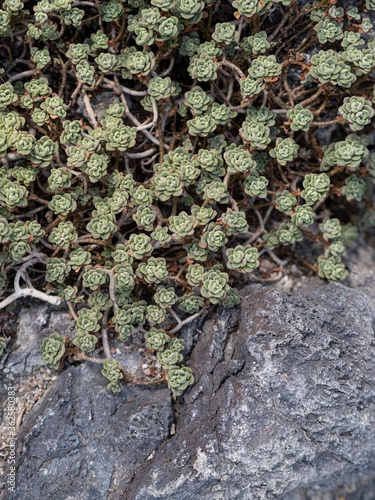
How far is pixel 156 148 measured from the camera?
3482mm

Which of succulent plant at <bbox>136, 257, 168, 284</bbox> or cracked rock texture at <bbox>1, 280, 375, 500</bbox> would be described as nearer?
cracked rock texture at <bbox>1, 280, 375, 500</bbox>

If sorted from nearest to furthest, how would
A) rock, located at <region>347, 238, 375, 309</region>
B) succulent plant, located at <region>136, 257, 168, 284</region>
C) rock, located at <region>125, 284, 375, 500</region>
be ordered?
rock, located at <region>125, 284, 375, 500</region>
succulent plant, located at <region>136, 257, 168, 284</region>
rock, located at <region>347, 238, 375, 309</region>

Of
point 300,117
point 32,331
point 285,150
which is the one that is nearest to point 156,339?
point 32,331

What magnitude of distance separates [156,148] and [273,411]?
2.06 meters

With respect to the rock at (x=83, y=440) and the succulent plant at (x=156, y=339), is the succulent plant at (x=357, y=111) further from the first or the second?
the rock at (x=83, y=440)

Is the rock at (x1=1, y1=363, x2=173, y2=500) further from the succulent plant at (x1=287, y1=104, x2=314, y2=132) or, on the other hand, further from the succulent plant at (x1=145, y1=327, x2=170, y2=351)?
the succulent plant at (x1=287, y1=104, x2=314, y2=132)

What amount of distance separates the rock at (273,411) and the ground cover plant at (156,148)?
233mm

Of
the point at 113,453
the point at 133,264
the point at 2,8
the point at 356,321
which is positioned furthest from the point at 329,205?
the point at 2,8

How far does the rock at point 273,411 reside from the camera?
2773mm

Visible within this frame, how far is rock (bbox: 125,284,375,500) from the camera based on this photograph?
109 inches

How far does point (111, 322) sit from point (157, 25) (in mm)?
2026

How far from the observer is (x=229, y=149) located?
10.6 feet

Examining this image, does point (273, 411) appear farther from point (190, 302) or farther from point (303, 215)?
point (303, 215)

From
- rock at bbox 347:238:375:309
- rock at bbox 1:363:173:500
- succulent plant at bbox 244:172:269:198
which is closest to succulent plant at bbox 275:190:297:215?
succulent plant at bbox 244:172:269:198
